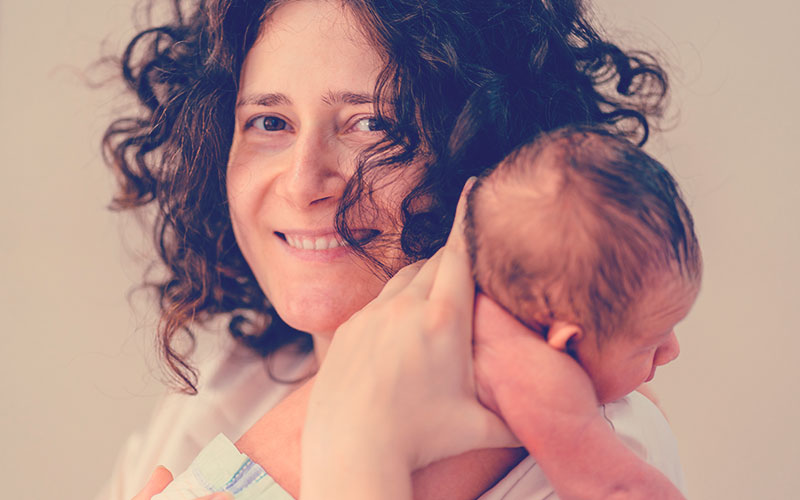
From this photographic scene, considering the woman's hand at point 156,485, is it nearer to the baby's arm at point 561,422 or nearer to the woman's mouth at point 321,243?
the woman's mouth at point 321,243

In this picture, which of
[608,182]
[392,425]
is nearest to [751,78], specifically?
[608,182]

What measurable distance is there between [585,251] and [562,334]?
0.10 meters

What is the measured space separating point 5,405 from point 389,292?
5.42 feet

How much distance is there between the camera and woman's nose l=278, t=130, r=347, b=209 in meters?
1.08

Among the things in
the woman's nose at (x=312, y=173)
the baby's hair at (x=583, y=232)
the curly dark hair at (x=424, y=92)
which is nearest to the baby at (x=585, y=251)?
the baby's hair at (x=583, y=232)

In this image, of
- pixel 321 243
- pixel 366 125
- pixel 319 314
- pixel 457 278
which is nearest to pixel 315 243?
pixel 321 243

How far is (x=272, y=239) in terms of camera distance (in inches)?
48.7

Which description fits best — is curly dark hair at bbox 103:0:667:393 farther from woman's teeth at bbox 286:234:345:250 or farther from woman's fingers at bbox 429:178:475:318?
woman's fingers at bbox 429:178:475:318

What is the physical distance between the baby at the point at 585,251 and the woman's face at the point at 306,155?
12.5 inches

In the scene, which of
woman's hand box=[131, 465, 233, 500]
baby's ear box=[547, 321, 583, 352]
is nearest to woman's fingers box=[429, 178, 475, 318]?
baby's ear box=[547, 321, 583, 352]

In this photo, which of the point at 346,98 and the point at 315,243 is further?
the point at 315,243

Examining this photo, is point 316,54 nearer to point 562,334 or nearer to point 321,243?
point 321,243

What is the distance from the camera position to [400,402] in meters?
0.80

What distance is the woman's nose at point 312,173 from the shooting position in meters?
1.08
